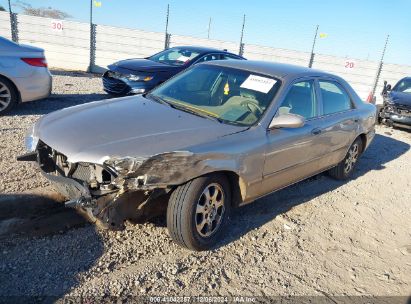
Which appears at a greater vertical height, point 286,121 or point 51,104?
point 286,121

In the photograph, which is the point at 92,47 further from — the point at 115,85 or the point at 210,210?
the point at 210,210

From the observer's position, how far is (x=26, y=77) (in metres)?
6.63

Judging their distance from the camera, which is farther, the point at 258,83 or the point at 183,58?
the point at 183,58

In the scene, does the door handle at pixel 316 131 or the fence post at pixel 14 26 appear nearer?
the door handle at pixel 316 131

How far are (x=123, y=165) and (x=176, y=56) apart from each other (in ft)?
24.3

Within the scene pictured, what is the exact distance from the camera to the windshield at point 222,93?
3789 millimetres

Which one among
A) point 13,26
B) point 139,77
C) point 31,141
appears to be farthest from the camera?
point 13,26

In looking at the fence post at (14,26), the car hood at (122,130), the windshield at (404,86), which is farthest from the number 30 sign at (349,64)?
the car hood at (122,130)

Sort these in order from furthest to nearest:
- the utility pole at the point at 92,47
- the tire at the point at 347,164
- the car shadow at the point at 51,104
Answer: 1. the utility pole at the point at 92,47
2. the car shadow at the point at 51,104
3. the tire at the point at 347,164

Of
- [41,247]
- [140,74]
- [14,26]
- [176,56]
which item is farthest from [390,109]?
[14,26]

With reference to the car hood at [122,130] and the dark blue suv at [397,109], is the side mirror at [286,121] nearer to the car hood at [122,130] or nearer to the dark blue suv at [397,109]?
the car hood at [122,130]

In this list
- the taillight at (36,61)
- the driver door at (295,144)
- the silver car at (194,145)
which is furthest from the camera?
the taillight at (36,61)

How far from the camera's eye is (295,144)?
4.00m

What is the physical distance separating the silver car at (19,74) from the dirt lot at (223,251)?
193cm
